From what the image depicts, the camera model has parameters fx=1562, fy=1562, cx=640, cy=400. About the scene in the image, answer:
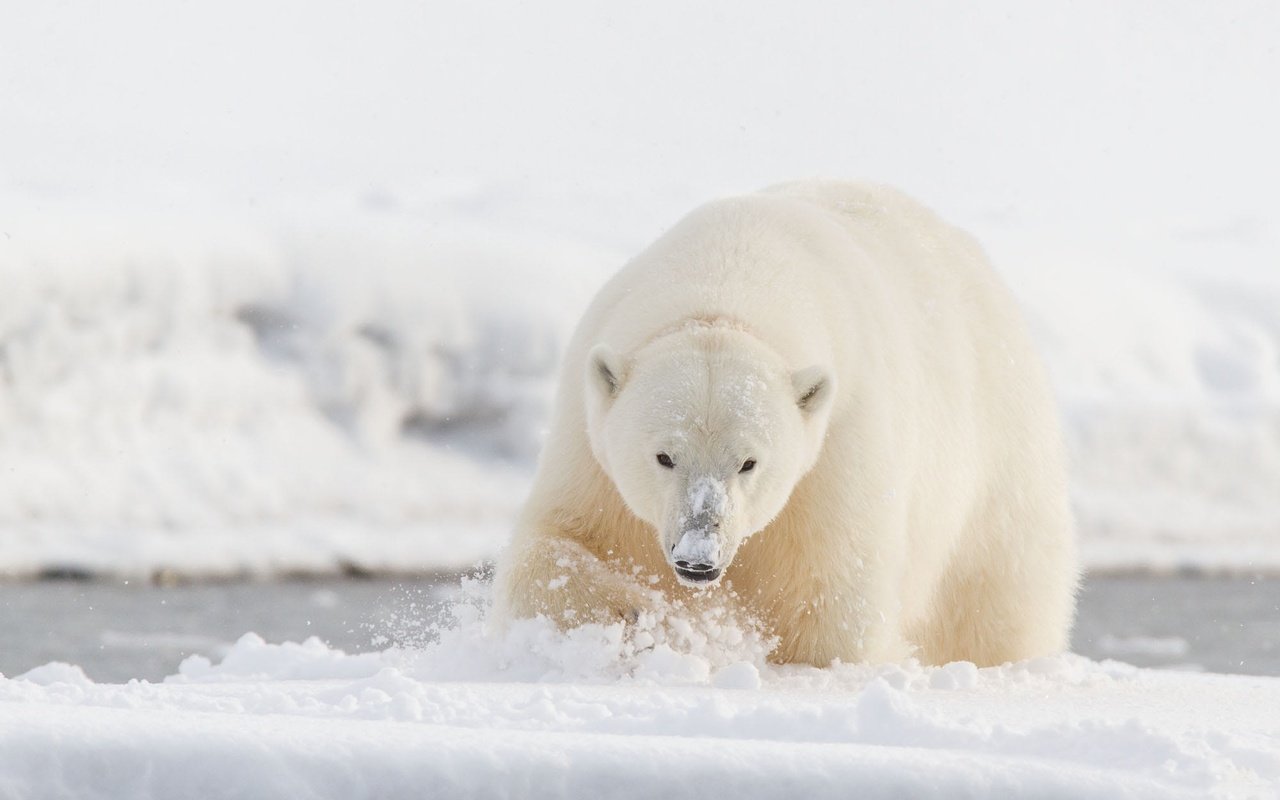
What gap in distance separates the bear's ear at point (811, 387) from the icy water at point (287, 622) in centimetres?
221

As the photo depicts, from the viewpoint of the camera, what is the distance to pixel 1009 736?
3.22 meters

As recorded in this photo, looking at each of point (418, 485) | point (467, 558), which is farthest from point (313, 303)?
point (467, 558)

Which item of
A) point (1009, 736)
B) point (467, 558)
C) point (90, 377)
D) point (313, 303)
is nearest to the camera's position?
point (1009, 736)

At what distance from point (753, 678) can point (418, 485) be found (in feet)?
139

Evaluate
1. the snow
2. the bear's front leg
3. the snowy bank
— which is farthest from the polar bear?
the snowy bank

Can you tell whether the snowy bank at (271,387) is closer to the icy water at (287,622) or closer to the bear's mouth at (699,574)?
the icy water at (287,622)

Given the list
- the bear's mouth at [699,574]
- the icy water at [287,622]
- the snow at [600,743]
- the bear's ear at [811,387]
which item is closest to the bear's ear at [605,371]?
the bear's ear at [811,387]

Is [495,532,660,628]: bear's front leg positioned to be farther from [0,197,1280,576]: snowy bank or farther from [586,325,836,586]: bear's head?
[0,197,1280,576]: snowy bank

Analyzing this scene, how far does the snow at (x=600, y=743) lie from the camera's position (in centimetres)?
294

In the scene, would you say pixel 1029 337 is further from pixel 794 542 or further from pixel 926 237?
pixel 794 542

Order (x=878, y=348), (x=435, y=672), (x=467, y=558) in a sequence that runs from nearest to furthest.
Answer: (x=435, y=672), (x=878, y=348), (x=467, y=558)

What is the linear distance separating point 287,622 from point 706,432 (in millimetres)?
35328

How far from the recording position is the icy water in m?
25.1

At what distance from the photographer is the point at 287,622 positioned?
1496 inches
